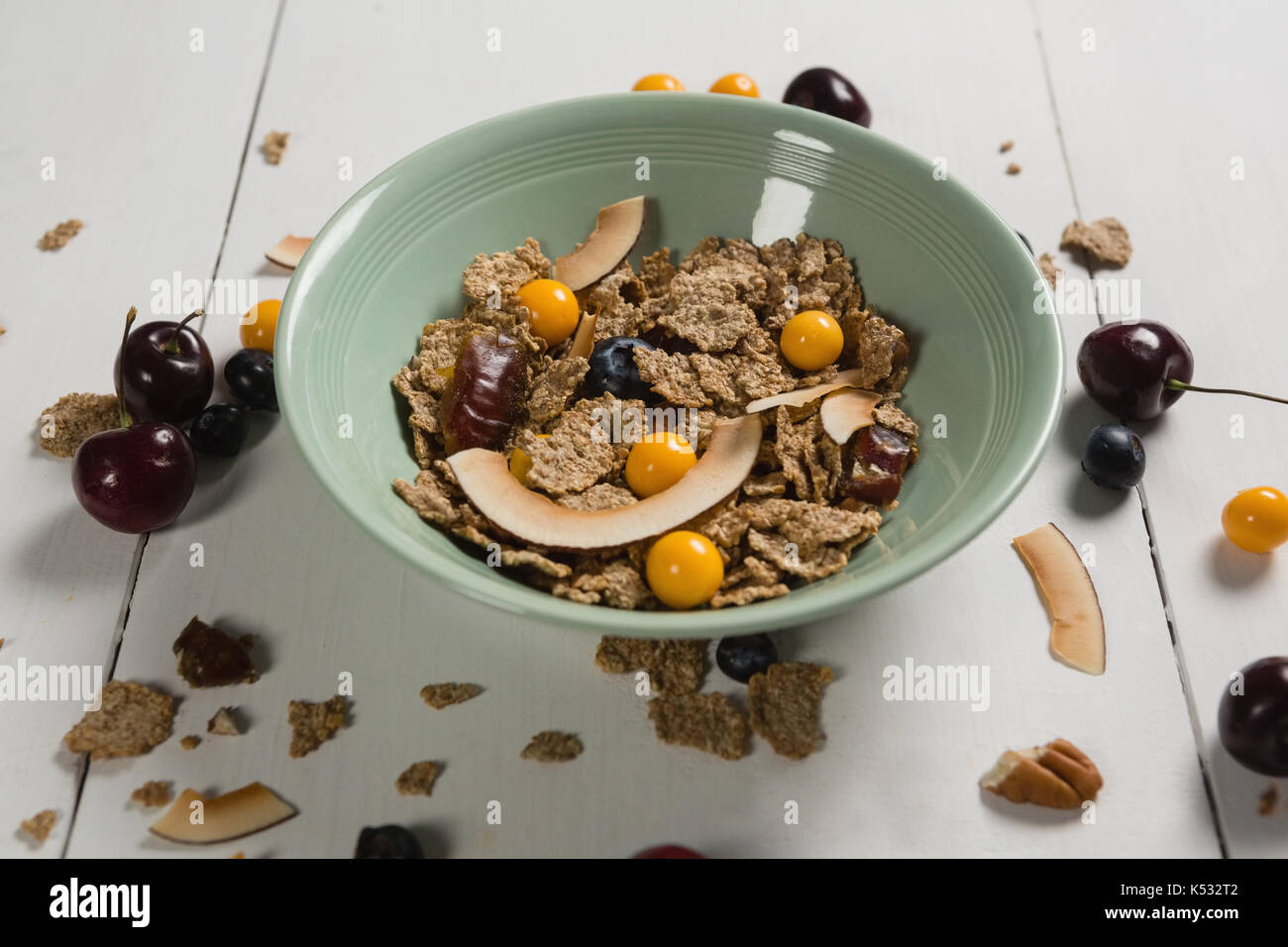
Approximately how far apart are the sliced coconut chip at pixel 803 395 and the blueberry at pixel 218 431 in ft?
2.12

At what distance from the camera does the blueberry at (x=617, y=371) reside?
130 centimetres

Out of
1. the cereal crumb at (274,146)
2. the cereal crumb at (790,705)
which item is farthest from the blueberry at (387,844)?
the cereal crumb at (274,146)

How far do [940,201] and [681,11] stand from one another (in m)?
0.94

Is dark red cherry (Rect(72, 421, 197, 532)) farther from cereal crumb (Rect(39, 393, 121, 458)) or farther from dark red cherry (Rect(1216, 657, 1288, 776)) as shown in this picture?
dark red cherry (Rect(1216, 657, 1288, 776))

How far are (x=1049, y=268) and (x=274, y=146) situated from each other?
122 centimetres

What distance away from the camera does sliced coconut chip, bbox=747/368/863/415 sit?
4.14 feet

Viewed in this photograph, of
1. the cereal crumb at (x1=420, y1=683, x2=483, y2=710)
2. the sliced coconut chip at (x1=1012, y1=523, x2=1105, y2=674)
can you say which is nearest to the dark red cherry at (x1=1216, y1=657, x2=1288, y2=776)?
the sliced coconut chip at (x1=1012, y1=523, x2=1105, y2=674)

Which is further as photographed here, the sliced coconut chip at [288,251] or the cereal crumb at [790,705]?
the sliced coconut chip at [288,251]

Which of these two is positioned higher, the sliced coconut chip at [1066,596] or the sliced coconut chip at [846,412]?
the sliced coconut chip at [846,412]

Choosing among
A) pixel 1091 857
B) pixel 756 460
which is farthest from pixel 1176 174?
pixel 1091 857

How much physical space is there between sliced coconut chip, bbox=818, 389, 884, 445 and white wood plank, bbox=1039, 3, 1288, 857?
0.40m

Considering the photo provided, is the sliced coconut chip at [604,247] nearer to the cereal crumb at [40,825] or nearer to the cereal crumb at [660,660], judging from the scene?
the cereal crumb at [660,660]

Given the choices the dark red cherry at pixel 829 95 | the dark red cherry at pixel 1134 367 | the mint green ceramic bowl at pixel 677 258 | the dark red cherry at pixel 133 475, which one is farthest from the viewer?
the dark red cherry at pixel 829 95

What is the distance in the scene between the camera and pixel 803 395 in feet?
4.17
